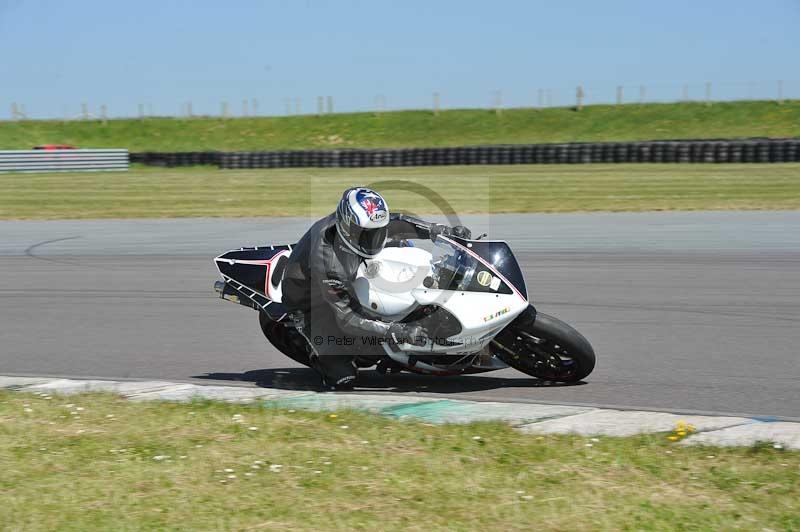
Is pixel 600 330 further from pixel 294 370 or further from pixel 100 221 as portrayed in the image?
pixel 100 221

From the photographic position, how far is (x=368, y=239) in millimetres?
6480

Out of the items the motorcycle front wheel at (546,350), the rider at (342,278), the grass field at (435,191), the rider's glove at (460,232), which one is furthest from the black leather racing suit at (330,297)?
the grass field at (435,191)

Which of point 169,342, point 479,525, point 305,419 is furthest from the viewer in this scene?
point 169,342

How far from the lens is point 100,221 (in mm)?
19812

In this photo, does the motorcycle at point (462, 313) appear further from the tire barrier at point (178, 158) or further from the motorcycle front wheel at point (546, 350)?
the tire barrier at point (178, 158)

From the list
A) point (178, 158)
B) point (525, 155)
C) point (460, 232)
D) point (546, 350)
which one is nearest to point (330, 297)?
point (460, 232)

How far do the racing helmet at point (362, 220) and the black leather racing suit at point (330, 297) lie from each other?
0.10 metres

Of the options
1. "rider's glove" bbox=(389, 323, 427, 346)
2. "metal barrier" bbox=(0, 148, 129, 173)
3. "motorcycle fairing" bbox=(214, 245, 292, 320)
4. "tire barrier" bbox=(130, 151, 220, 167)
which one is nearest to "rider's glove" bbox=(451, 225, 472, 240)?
"rider's glove" bbox=(389, 323, 427, 346)

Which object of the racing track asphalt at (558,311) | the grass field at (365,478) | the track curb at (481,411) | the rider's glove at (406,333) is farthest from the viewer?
the racing track asphalt at (558,311)

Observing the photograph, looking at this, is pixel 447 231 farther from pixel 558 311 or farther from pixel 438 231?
pixel 558 311

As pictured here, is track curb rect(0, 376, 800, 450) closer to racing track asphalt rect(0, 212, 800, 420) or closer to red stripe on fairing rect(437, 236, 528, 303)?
racing track asphalt rect(0, 212, 800, 420)

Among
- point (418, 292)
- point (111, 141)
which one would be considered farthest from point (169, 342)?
point (111, 141)

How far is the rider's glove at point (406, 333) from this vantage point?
257 inches

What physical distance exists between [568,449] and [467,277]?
1.74 m
